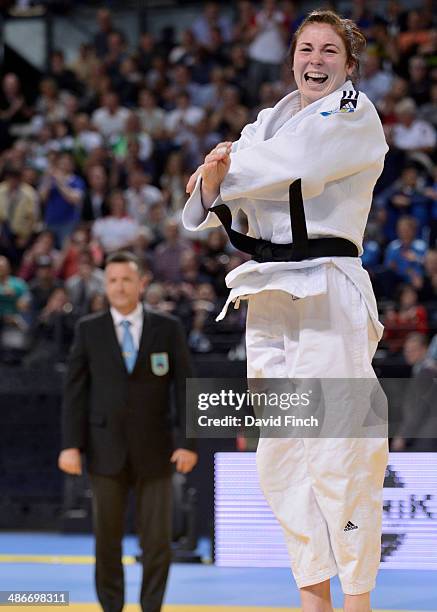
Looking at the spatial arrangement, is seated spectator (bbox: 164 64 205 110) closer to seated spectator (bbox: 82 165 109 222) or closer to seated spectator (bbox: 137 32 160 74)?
seated spectator (bbox: 137 32 160 74)

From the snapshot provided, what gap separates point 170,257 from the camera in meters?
12.4

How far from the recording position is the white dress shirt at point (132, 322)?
6.80m

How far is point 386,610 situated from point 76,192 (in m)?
8.98

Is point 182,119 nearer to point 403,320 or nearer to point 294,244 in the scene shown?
point 403,320

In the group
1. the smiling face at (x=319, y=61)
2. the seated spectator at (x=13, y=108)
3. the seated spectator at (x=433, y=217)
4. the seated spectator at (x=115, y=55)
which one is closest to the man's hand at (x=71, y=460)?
the smiling face at (x=319, y=61)

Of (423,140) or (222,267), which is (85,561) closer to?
(222,267)

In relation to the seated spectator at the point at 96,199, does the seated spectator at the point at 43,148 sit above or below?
above

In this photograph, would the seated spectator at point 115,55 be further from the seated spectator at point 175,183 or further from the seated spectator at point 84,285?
the seated spectator at point 84,285

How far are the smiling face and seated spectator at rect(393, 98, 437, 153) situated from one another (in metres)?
9.88

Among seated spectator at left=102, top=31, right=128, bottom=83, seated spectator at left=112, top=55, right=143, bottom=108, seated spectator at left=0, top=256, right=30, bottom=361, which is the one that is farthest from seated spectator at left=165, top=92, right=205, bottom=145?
seated spectator at left=0, top=256, right=30, bottom=361

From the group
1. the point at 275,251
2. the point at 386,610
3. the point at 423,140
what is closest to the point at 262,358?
the point at 275,251

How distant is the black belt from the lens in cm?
360

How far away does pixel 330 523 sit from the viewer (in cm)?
359

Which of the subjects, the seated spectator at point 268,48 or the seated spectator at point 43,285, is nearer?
the seated spectator at point 43,285
